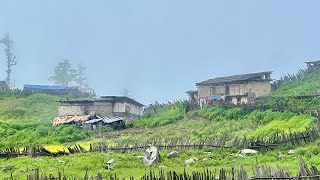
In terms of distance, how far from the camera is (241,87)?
154ft

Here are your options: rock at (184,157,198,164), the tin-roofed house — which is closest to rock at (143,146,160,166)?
rock at (184,157,198,164)

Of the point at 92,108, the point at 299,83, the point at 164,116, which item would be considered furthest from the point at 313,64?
the point at 92,108

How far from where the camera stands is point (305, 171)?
9.56 metres

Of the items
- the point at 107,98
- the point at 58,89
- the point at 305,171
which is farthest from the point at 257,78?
the point at 305,171

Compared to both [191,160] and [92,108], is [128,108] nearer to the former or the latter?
[92,108]

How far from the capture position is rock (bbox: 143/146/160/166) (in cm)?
1806

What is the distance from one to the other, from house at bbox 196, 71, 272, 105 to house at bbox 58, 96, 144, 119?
8.80 meters

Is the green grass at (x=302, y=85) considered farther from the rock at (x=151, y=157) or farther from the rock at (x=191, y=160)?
the rock at (x=151, y=157)

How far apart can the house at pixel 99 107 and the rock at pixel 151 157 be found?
26.9 metres

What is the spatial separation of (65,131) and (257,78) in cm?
2303

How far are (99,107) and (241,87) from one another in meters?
15.6

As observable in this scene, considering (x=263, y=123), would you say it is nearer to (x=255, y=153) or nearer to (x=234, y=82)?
(x=255, y=153)

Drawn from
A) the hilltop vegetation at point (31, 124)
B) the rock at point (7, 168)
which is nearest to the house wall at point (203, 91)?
the hilltop vegetation at point (31, 124)

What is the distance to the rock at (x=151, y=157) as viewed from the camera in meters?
18.1
